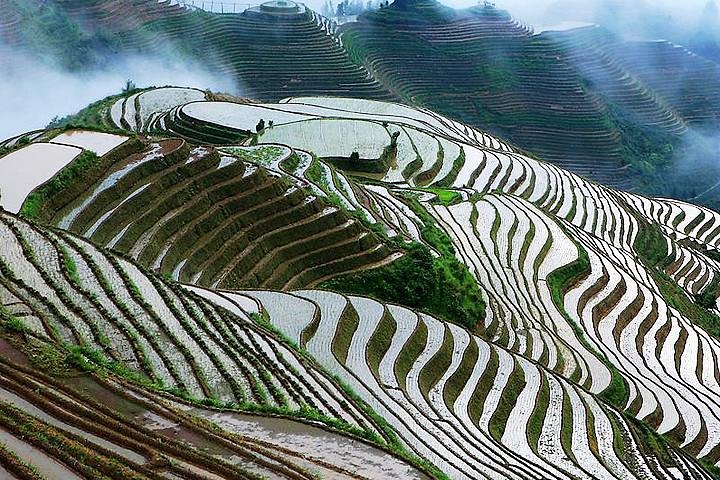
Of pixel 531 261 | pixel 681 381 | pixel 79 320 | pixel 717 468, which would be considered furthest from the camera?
pixel 531 261

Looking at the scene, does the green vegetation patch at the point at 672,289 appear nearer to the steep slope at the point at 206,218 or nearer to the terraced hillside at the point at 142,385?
the steep slope at the point at 206,218

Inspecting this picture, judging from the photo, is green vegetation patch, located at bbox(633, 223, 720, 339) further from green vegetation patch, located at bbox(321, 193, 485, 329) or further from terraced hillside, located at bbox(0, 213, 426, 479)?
terraced hillside, located at bbox(0, 213, 426, 479)

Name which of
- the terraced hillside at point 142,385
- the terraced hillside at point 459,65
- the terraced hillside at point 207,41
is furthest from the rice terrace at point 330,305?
the terraced hillside at point 459,65

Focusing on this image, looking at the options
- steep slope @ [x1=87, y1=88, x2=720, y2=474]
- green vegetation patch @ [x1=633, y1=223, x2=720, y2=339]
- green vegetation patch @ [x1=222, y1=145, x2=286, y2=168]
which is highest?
green vegetation patch @ [x1=222, y1=145, x2=286, y2=168]

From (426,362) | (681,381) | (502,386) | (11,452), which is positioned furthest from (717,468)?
(11,452)

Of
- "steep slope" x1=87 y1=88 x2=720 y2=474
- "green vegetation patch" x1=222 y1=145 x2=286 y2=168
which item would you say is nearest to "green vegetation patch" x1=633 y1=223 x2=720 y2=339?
"steep slope" x1=87 y1=88 x2=720 y2=474

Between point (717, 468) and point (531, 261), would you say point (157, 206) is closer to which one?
point (531, 261)

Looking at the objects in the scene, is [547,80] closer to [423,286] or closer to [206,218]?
[423,286]

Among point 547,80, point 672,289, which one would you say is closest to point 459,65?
point 547,80
